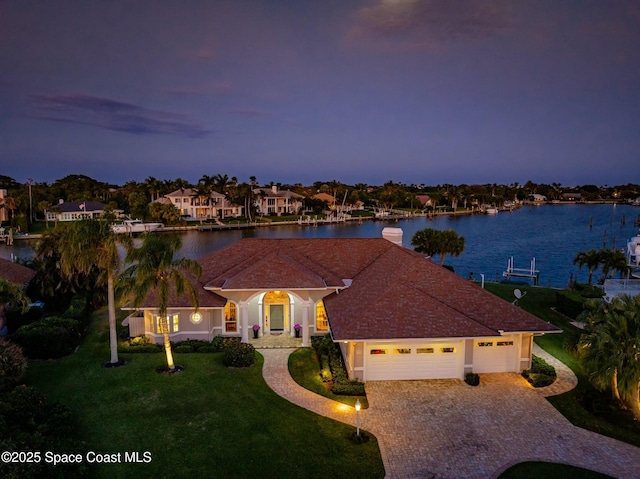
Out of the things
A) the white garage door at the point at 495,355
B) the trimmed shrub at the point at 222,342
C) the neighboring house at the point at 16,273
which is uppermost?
the neighboring house at the point at 16,273

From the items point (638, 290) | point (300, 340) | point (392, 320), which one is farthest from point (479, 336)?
point (638, 290)

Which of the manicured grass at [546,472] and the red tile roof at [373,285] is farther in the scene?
the red tile roof at [373,285]

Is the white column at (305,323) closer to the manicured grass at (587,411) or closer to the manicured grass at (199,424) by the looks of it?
Answer: the manicured grass at (199,424)

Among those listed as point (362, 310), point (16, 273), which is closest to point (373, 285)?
point (362, 310)

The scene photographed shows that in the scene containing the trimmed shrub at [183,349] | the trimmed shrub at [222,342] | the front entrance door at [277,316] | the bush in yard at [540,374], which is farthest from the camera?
the front entrance door at [277,316]

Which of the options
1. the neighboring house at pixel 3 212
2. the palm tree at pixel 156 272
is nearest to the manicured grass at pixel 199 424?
the palm tree at pixel 156 272

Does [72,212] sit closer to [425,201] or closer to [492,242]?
[492,242]

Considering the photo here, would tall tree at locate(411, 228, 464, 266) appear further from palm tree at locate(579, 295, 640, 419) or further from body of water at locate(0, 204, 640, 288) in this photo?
palm tree at locate(579, 295, 640, 419)
